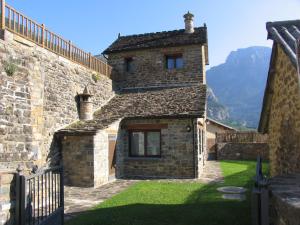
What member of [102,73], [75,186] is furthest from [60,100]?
[102,73]

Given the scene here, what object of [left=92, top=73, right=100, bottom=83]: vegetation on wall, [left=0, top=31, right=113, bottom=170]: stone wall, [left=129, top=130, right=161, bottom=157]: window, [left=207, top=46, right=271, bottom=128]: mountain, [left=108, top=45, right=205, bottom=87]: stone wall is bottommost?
[left=129, top=130, right=161, bottom=157]: window

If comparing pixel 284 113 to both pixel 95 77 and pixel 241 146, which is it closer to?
pixel 95 77

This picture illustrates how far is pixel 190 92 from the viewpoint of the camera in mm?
17281

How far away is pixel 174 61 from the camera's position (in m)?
20.1

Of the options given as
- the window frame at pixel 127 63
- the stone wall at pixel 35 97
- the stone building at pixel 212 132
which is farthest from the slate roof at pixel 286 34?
the stone building at pixel 212 132

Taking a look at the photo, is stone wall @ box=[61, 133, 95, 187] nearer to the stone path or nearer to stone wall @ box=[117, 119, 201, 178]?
the stone path

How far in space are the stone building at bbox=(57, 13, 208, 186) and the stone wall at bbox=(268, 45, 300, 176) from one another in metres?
5.85

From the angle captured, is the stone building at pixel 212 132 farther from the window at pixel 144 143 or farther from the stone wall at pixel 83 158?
the stone wall at pixel 83 158

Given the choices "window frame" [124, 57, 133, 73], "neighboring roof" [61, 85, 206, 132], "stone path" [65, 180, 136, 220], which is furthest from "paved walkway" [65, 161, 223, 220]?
"window frame" [124, 57, 133, 73]

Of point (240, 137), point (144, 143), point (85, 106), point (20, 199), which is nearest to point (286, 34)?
point (20, 199)

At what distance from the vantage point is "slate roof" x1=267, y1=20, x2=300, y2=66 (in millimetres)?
5867

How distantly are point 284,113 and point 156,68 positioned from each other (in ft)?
44.5

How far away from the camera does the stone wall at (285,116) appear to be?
6004 millimetres

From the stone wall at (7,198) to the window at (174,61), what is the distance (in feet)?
52.2
